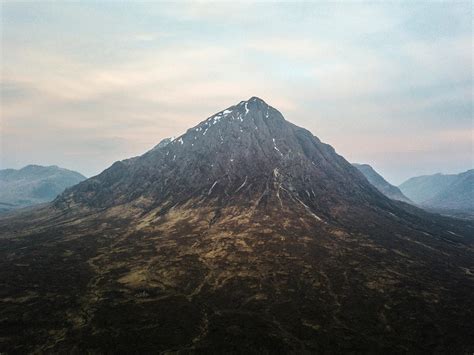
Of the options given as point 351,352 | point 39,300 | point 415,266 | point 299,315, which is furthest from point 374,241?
point 39,300

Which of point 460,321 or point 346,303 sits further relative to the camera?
point 346,303

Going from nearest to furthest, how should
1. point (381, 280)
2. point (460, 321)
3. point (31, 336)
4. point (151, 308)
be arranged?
point (31, 336) → point (460, 321) → point (151, 308) → point (381, 280)

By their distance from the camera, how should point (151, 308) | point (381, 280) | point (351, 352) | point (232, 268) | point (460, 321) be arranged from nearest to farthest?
point (351, 352) → point (460, 321) → point (151, 308) → point (381, 280) → point (232, 268)

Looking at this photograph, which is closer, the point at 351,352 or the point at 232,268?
the point at 351,352

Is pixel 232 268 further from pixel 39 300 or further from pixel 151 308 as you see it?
pixel 39 300

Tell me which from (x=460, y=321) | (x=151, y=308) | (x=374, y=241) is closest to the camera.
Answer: (x=460, y=321)

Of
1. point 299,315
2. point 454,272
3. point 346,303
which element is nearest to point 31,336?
point 299,315

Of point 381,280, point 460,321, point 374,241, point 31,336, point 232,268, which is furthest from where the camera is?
point 374,241

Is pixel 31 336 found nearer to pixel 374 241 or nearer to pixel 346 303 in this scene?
pixel 346 303

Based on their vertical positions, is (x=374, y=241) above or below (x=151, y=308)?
above
